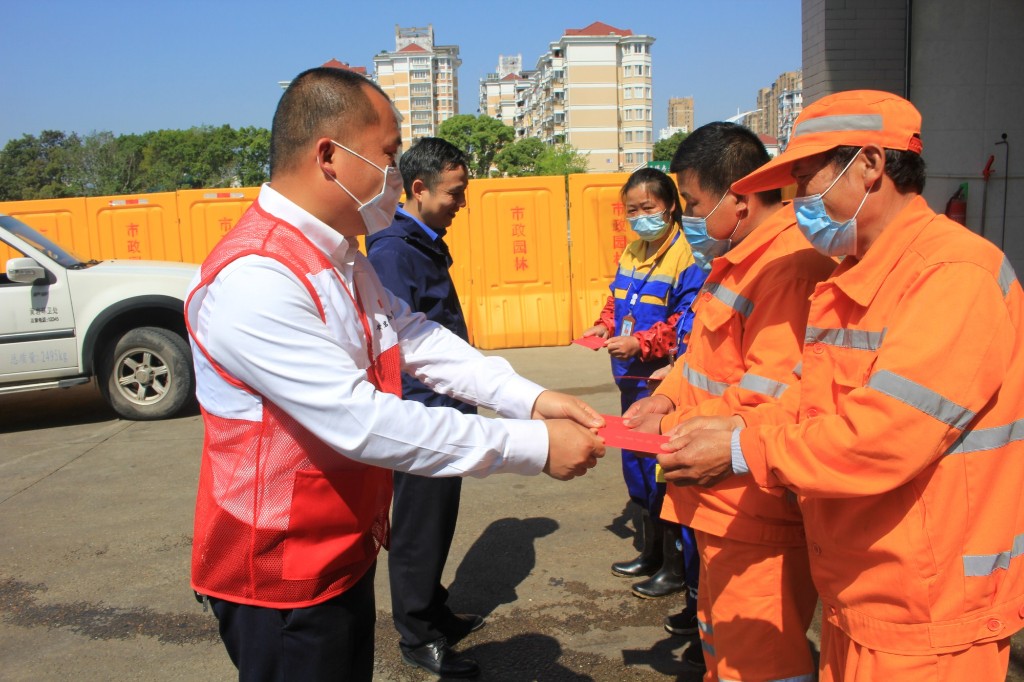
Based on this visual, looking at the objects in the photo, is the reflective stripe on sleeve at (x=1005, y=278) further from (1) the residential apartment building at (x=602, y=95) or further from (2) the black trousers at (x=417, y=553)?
(1) the residential apartment building at (x=602, y=95)

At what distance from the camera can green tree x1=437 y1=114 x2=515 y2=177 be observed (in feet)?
239

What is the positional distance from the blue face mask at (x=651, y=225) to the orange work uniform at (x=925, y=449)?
2.24 m

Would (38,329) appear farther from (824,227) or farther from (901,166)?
(901,166)

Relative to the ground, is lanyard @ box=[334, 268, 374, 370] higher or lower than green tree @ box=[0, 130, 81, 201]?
lower

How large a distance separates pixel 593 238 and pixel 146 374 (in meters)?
5.94

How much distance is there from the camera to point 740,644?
2.36 metres

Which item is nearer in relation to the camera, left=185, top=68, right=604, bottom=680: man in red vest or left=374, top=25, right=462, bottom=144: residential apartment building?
left=185, top=68, right=604, bottom=680: man in red vest

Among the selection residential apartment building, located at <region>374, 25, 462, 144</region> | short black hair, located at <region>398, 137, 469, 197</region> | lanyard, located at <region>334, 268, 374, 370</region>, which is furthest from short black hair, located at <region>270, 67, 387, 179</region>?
residential apartment building, located at <region>374, 25, 462, 144</region>

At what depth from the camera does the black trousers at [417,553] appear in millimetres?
3545

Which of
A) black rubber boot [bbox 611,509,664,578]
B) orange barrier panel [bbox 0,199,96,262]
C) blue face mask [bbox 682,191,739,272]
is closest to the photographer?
blue face mask [bbox 682,191,739,272]

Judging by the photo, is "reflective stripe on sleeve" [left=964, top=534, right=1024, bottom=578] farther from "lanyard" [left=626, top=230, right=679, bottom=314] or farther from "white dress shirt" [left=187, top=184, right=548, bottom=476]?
"lanyard" [left=626, top=230, right=679, bottom=314]

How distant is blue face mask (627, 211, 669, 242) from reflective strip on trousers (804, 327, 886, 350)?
Result: 6.91 ft

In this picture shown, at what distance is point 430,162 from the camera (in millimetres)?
3803

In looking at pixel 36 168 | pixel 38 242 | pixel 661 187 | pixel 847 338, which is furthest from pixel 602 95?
pixel 847 338
